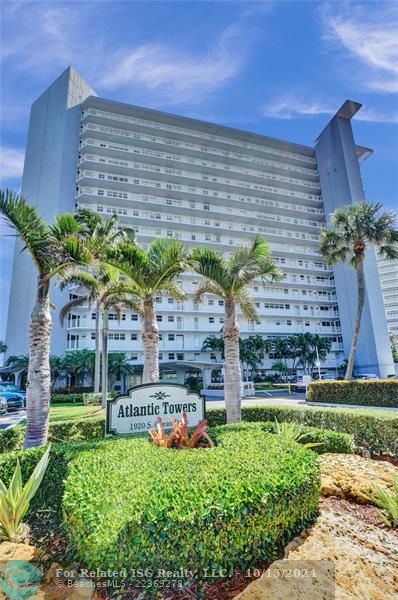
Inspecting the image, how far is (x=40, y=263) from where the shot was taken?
7215 millimetres

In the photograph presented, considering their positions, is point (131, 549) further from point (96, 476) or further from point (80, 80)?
point (80, 80)

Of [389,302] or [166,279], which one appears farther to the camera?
[389,302]

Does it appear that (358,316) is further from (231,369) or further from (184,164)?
(184,164)

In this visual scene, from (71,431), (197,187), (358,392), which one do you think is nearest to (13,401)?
(71,431)

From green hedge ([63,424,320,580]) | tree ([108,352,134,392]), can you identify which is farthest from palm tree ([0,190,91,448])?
tree ([108,352,134,392])

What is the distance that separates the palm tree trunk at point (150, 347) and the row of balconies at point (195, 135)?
50925 millimetres

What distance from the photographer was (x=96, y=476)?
353cm

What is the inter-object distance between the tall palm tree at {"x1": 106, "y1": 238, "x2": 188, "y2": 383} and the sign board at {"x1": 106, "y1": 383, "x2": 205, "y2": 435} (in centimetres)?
212

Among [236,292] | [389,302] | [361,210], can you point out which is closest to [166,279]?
[236,292]

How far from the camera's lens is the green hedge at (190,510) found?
8.39 feet

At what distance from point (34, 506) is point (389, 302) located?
106m

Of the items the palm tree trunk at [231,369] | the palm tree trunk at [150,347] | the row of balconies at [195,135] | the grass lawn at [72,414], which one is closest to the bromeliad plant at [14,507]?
the palm tree trunk at [150,347]

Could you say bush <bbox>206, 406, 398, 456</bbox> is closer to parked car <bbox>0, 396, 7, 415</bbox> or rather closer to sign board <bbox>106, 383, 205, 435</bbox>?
sign board <bbox>106, 383, 205, 435</bbox>

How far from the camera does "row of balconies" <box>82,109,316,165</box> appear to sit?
50.5 meters
